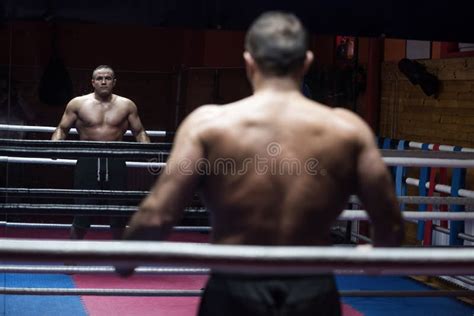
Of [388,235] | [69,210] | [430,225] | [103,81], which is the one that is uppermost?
[103,81]

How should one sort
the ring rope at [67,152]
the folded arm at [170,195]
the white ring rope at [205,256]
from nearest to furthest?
1. the white ring rope at [205,256]
2. the folded arm at [170,195]
3. the ring rope at [67,152]

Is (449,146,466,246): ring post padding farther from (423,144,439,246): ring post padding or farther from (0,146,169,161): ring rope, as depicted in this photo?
(0,146,169,161): ring rope

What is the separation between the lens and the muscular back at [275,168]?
193cm

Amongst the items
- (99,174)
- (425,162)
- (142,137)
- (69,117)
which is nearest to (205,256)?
(425,162)

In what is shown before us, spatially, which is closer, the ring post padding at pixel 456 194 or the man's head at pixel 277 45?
the man's head at pixel 277 45

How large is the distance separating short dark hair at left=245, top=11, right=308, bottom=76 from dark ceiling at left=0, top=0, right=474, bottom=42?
2.74 m

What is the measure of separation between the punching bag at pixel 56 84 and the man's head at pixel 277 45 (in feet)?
23.9

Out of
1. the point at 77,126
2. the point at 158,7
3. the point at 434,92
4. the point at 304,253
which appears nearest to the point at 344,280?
the point at 434,92

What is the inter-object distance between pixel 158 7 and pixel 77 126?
2.23 m

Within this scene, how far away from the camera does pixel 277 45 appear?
1.90 m

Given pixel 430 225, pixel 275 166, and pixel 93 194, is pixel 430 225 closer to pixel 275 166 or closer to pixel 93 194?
pixel 93 194

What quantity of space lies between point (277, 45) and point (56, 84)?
7.44m

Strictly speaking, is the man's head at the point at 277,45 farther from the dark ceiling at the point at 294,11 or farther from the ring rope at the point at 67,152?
the dark ceiling at the point at 294,11
